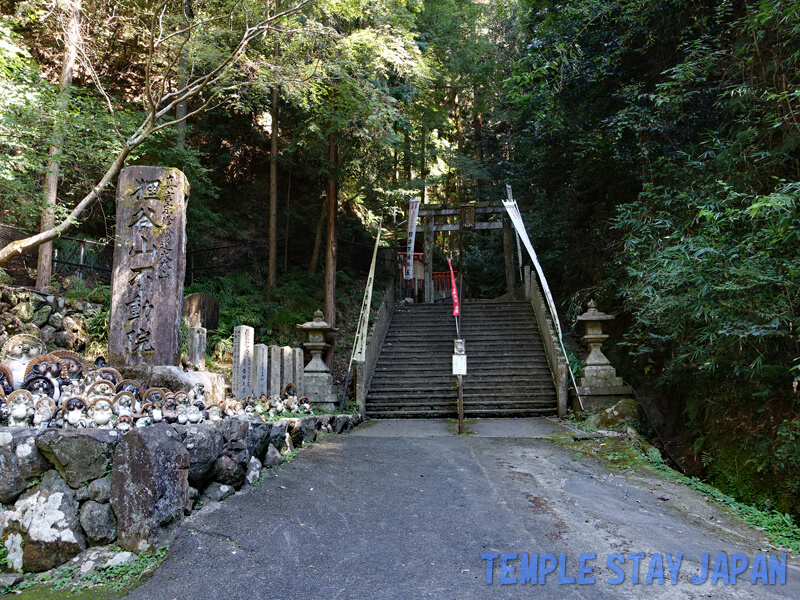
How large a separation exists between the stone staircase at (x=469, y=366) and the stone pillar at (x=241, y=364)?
3374 millimetres

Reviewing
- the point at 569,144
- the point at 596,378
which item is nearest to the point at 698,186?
the point at 596,378

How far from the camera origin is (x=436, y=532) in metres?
3.75

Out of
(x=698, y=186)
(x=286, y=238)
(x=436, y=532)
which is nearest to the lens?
(x=436, y=532)

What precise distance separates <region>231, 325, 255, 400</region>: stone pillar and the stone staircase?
11.1ft

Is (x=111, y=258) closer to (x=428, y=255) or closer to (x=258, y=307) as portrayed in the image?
(x=258, y=307)

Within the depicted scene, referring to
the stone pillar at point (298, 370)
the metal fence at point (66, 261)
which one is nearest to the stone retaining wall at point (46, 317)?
the metal fence at point (66, 261)

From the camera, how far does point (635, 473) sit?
5578 mm

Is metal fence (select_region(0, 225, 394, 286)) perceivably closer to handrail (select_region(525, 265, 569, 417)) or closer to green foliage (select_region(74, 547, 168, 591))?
green foliage (select_region(74, 547, 168, 591))

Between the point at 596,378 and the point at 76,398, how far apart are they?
7559 millimetres

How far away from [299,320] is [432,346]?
3535 mm

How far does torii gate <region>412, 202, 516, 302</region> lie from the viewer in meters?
15.2

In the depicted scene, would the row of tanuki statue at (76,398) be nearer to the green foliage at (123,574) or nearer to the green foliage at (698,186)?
the green foliage at (123,574)

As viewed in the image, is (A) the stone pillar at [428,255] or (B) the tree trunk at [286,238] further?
(A) the stone pillar at [428,255]

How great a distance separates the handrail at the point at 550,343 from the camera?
883 centimetres
